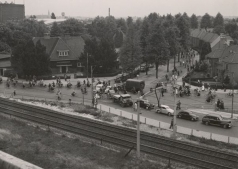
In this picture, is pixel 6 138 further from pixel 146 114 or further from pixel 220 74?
pixel 220 74

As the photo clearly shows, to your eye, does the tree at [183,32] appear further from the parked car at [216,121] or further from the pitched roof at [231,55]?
the parked car at [216,121]

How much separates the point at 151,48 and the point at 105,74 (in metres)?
11.3

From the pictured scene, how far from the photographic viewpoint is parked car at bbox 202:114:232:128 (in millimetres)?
33188

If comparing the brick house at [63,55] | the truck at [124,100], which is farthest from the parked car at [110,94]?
the brick house at [63,55]

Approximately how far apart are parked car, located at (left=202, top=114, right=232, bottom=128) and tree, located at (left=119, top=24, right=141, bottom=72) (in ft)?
109

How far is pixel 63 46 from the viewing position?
73938mm

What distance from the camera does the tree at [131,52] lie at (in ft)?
218

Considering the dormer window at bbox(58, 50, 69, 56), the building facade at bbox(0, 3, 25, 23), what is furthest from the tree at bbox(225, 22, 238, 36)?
the building facade at bbox(0, 3, 25, 23)

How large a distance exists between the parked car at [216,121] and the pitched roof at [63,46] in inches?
1744

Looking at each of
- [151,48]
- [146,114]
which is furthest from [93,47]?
[146,114]

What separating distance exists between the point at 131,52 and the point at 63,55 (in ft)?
55.0

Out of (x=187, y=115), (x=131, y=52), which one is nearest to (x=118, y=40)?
(x=131, y=52)

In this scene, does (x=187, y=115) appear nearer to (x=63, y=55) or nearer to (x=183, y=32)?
(x=63, y=55)

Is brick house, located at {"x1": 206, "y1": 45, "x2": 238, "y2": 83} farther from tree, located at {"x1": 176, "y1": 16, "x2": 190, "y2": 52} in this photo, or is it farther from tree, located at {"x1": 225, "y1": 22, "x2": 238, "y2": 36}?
tree, located at {"x1": 225, "y1": 22, "x2": 238, "y2": 36}
